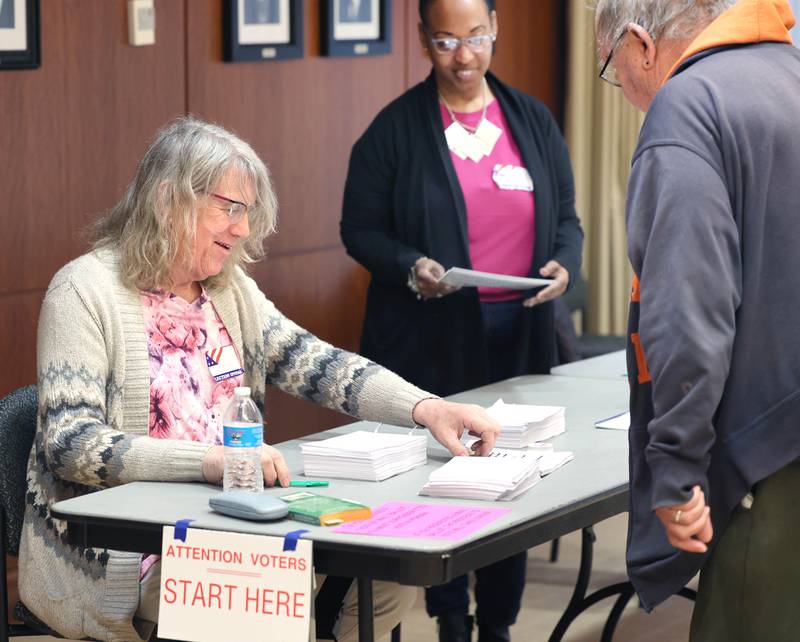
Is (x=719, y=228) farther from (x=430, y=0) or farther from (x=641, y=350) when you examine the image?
(x=430, y=0)

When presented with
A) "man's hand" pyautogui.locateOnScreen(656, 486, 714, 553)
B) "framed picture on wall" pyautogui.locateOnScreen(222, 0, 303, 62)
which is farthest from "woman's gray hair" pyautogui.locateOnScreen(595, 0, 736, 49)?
"framed picture on wall" pyautogui.locateOnScreen(222, 0, 303, 62)

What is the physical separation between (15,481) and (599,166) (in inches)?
162

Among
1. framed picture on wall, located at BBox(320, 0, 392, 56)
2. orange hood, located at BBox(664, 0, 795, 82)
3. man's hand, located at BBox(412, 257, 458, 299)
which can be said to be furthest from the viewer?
framed picture on wall, located at BBox(320, 0, 392, 56)

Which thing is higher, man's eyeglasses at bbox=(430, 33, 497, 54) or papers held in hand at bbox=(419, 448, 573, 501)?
man's eyeglasses at bbox=(430, 33, 497, 54)

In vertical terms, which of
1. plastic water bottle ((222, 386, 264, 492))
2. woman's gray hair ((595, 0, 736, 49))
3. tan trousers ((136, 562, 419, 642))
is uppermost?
woman's gray hair ((595, 0, 736, 49))

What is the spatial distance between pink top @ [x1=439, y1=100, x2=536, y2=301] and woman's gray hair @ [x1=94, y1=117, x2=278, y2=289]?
1062 millimetres

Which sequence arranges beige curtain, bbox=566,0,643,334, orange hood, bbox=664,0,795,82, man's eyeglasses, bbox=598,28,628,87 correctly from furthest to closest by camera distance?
beige curtain, bbox=566,0,643,334 < man's eyeglasses, bbox=598,28,628,87 < orange hood, bbox=664,0,795,82

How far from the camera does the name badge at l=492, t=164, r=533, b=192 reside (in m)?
3.80

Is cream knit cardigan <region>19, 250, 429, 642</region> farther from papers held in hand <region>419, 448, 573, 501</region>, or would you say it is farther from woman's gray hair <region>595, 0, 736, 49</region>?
woman's gray hair <region>595, 0, 736, 49</region>

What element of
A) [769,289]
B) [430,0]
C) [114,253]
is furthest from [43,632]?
[430,0]

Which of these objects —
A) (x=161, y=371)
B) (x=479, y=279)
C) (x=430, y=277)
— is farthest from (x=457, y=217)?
(x=161, y=371)

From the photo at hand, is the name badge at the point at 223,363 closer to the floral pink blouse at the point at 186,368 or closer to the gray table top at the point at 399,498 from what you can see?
the floral pink blouse at the point at 186,368

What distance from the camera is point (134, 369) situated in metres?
2.66

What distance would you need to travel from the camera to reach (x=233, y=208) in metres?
2.78
